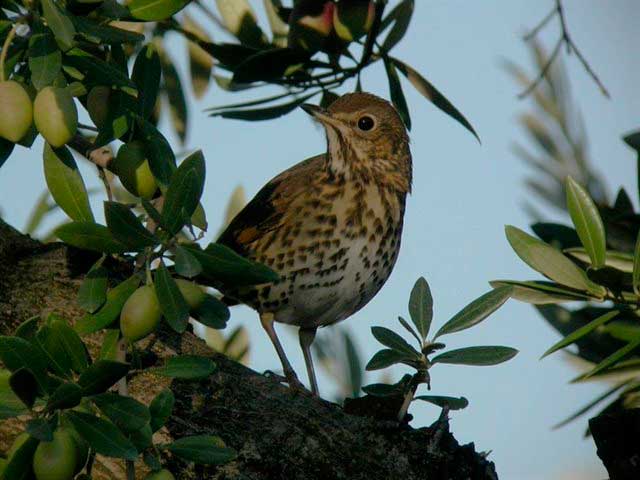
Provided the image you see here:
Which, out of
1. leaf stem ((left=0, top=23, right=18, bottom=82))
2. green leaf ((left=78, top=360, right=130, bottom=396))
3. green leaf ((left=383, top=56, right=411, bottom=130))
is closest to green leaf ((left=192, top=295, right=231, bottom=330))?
green leaf ((left=78, top=360, right=130, bottom=396))

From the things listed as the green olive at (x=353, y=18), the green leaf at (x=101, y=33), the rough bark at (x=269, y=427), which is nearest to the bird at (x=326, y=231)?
the green olive at (x=353, y=18)

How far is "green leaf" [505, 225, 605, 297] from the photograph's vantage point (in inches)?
107

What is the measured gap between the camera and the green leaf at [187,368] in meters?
2.27

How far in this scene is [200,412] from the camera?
9.17 ft

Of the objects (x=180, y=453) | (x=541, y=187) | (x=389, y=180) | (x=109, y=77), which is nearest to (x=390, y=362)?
(x=180, y=453)

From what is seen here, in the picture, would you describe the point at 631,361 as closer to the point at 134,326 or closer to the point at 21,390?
the point at 134,326

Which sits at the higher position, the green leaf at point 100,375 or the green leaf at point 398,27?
→ the green leaf at point 398,27

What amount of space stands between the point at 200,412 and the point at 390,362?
47 cm

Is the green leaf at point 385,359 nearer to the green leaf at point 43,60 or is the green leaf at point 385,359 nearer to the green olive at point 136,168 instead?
the green olive at point 136,168

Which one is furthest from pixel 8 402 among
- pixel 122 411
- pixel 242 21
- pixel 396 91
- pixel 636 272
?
pixel 242 21

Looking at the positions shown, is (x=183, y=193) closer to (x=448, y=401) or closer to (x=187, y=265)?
(x=187, y=265)

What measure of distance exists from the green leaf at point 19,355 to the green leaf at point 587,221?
1.24 m

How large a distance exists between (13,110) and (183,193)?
34 cm

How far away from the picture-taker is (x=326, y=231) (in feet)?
14.1
